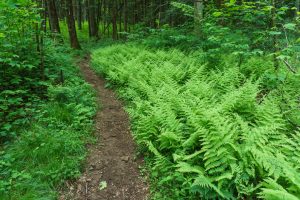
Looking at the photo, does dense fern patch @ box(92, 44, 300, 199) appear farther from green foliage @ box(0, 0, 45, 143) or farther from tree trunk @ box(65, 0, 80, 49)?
tree trunk @ box(65, 0, 80, 49)

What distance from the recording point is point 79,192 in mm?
4293

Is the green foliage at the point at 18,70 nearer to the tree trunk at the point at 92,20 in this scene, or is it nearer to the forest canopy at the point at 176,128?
the forest canopy at the point at 176,128

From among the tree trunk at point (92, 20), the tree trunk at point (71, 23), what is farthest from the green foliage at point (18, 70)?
the tree trunk at point (92, 20)

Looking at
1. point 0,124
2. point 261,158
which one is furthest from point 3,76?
point 261,158

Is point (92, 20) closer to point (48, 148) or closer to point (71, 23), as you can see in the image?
point (71, 23)

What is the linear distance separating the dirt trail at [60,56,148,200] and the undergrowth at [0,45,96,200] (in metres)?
0.24

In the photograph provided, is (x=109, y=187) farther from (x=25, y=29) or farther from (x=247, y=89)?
(x=25, y=29)

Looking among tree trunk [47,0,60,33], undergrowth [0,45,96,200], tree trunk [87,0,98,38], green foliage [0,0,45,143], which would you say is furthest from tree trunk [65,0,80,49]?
undergrowth [0,45,96,200]

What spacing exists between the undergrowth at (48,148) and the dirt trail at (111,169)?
0.24 metres

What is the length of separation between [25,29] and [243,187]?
8345mm

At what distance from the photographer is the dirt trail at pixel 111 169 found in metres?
4.27

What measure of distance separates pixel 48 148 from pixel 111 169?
1410mm

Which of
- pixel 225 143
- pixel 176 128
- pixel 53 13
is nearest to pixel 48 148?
pixel 176 128

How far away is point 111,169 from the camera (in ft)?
16.0
